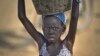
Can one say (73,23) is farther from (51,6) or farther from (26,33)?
(26,33)

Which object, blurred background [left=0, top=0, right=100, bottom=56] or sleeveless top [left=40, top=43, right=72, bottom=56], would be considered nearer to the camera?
sleeveless top [left=40, top=43, right=72, bottom=56]

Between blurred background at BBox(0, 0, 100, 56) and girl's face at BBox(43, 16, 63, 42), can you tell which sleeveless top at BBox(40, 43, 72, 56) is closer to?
girl's face at BBox(43, 16, 63, 42)

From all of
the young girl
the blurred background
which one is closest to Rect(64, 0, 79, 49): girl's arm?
the young girl

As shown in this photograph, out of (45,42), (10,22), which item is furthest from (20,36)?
(45,42)

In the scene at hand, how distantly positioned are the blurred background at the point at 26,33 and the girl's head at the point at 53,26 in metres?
0.68

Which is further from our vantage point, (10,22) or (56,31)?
(10,22)

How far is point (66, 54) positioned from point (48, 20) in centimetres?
12

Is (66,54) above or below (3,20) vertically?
above

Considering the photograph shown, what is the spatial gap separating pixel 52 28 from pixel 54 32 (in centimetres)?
1

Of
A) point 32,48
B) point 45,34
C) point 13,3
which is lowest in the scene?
point 32,48

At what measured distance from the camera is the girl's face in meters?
1.30

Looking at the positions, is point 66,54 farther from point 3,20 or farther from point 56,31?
point 3,20

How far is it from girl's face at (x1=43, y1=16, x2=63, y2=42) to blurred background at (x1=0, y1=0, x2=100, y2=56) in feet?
2.23

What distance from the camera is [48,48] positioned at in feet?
4.42
